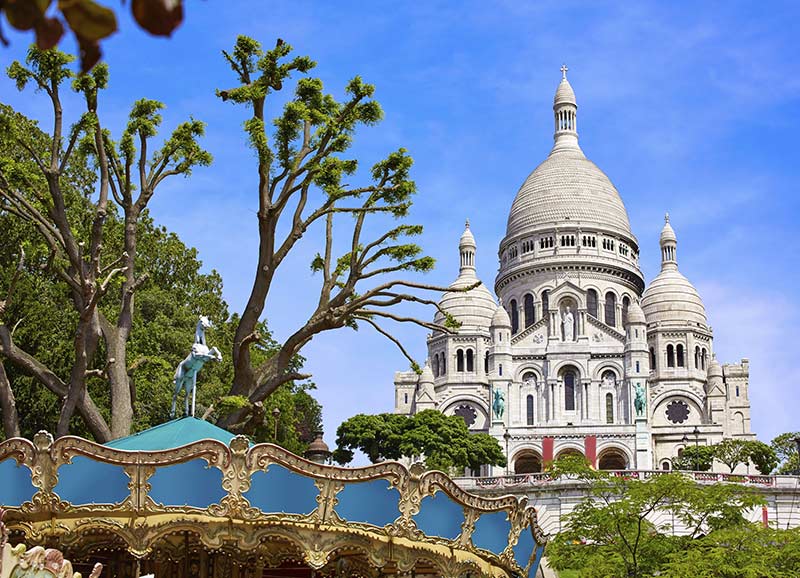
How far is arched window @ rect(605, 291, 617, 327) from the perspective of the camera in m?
87.7

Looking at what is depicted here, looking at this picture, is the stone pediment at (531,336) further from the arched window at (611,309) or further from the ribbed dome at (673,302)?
the ribbed dome at (673,302)

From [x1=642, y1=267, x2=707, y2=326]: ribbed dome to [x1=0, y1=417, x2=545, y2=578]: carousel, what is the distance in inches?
2922

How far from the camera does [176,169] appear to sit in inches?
989

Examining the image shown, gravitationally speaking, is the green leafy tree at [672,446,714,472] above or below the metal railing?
above

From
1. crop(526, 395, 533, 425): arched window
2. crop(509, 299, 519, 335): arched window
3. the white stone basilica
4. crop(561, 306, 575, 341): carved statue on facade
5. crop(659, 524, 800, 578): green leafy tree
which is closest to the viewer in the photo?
crop(659, 524, 800, 578): green leafy tree

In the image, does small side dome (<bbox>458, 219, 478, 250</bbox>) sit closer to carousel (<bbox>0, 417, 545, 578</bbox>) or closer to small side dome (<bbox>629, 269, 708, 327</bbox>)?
small side dome (<bbox>629, 269, 708, 327</bbox>)

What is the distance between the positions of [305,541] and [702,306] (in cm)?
7831

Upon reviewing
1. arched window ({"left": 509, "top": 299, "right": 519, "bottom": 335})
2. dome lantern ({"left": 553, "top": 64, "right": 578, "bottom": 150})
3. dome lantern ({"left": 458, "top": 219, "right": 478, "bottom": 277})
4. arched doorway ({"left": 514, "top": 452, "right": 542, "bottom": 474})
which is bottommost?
arched doorway ({"left": 514, "top": 452, "right": 542, "bottom": 474})

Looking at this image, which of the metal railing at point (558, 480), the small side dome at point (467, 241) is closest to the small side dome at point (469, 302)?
Answer: the small side dome at point (467, 241)

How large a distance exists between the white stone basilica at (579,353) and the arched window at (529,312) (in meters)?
0.12

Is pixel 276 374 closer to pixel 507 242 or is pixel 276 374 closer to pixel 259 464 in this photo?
pixel 259 464

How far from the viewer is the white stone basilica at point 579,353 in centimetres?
7825

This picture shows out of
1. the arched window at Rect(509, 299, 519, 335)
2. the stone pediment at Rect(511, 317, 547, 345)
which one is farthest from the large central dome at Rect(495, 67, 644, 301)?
the stone pediment at Rect(511, 317, 547, 345)

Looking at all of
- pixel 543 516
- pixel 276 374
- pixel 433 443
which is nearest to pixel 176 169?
pixel 276 374
